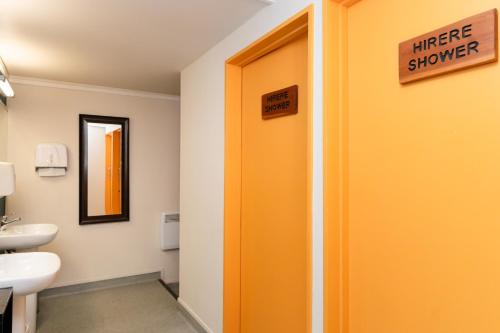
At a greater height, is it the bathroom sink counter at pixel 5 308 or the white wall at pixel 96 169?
the white wall at pixel 96 169

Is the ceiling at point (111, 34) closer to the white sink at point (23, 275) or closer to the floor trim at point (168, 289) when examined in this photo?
the white sink at point (23, 275)

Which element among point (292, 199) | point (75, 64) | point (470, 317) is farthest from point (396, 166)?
point (75, 64)

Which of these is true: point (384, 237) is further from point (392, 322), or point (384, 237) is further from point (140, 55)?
point (140, 55)

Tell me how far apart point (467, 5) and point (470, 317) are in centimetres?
98

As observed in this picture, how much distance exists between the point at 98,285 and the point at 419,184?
12.3 feet

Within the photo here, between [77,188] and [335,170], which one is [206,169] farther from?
[77,188]

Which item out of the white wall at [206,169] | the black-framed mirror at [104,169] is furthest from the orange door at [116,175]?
the white wall at [206,169]

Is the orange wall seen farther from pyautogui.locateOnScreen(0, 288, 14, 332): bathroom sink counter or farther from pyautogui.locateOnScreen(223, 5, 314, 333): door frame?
pyautogui.locateOnScreen(0, 288, 14, 332): bathroom sink counter

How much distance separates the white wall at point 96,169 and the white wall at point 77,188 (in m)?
0.15

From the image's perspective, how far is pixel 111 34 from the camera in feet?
7.59

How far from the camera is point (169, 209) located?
4246mm

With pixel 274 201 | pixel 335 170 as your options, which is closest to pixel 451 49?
pixel 335 170

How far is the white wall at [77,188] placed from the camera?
11.4 ft

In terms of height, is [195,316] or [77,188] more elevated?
[77,188]
